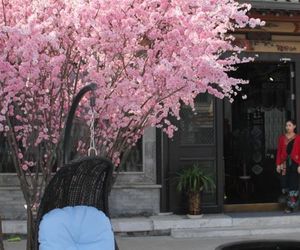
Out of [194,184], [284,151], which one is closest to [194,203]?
[194,184]

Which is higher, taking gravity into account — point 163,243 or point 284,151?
point 284,151

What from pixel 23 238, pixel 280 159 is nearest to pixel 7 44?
pixel 23 238

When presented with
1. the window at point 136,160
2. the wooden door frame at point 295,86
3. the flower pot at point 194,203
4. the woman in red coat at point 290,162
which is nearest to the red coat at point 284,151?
the woman in red coat at point 290,162

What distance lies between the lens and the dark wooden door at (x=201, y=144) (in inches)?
398

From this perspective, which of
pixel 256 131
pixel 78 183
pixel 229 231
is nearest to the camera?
pixel 78 183

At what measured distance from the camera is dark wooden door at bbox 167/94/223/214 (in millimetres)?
10109

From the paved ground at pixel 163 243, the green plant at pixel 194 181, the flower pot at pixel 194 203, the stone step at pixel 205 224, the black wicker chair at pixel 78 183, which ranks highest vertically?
the black wicker chair at pixel 78 183

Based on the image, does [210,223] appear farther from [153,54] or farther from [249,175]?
[153,54]

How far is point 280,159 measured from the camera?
34.1 ft

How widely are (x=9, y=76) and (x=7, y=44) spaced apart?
0.24 metres

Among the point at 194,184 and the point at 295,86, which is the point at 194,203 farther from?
the point at 295,86

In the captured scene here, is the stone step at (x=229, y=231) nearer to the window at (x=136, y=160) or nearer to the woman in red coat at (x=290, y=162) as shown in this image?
the woman in red coat at (x=290, y=162)

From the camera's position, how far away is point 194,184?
9.59 meters

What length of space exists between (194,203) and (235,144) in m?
2.31
